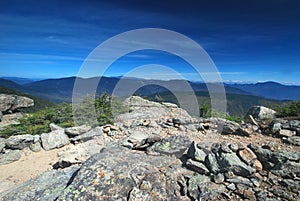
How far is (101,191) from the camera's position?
610 centimetres

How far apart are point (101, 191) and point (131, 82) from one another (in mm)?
11371

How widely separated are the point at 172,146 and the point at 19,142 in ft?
31.1

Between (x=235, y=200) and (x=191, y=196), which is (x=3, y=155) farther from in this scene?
(x=235, y=200)

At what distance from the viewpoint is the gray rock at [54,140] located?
1184cm

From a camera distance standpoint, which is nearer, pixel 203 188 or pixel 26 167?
pixel 203 188

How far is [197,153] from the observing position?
7.25m

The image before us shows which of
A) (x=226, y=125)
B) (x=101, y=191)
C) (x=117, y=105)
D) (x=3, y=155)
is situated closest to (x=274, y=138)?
(x=226, y=125)

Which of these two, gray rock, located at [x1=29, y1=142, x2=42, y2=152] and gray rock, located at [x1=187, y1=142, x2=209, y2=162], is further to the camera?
gray rock, located at [x1=29, y1=142, x2=42, y2=152]

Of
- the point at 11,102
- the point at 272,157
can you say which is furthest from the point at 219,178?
the point at 11,102

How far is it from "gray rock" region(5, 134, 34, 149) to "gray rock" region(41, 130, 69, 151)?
0.77 meters

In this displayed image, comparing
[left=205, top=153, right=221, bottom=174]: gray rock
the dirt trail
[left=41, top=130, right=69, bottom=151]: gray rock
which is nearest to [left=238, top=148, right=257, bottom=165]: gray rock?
[left=205, top=153, right=221, bottom=174]: gray rock

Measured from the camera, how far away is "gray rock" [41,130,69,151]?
1184 centimetres

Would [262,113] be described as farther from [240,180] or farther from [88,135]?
[88,135]

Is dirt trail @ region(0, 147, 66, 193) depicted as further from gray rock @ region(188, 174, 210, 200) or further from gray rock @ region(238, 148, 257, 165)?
gray rock @ region(238, 148, 257, 165)
